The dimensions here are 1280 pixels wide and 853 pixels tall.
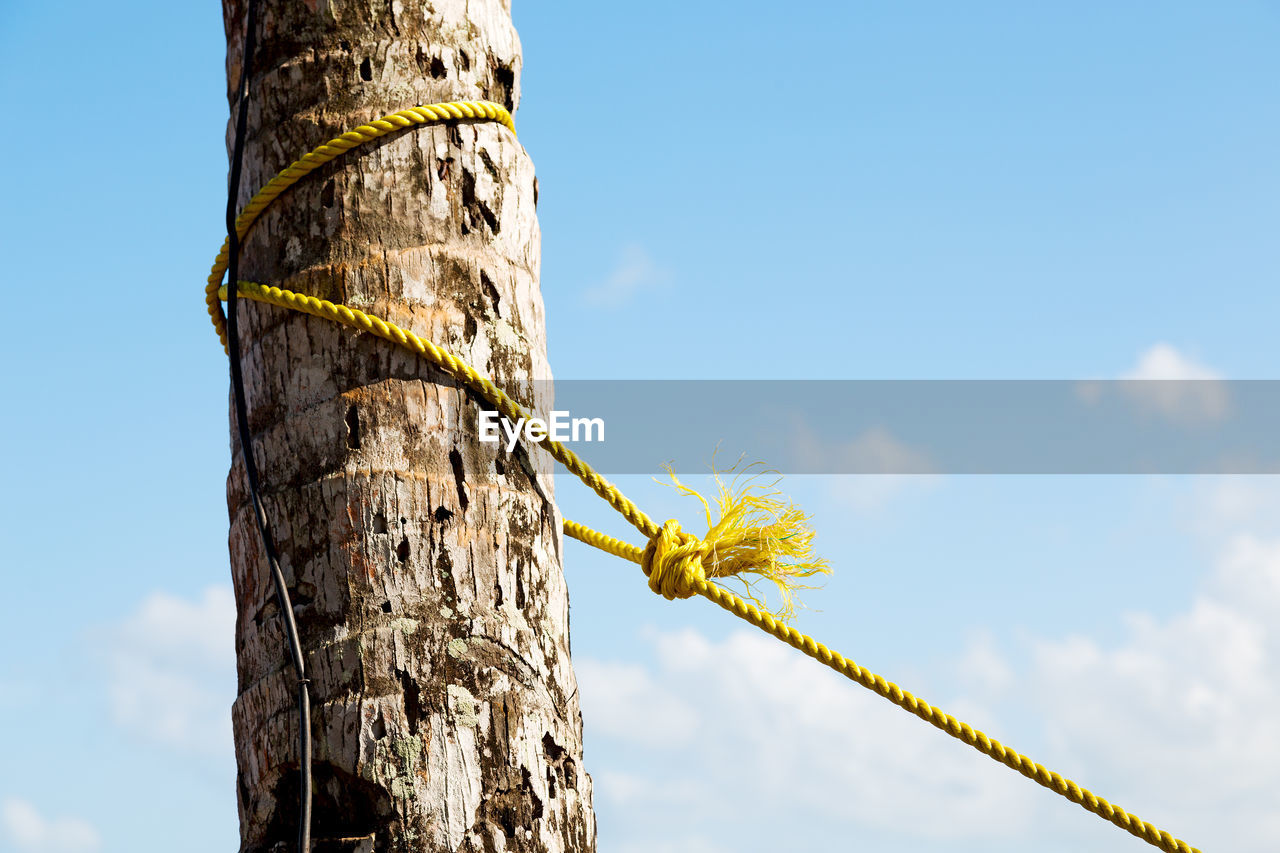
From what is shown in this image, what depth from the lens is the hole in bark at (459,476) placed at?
88.5 inches

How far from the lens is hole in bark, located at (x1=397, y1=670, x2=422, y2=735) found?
2070mm

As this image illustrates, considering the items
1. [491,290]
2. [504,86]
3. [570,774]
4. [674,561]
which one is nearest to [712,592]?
[674,561]

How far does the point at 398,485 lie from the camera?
2.19m

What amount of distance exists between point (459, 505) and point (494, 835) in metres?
0.65

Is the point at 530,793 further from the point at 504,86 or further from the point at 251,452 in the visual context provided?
the point at 504,86

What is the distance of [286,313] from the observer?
2348mm

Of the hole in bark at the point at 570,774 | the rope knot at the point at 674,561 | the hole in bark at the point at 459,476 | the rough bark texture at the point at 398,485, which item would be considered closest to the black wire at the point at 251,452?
the rough bark texture at the point at 398,485

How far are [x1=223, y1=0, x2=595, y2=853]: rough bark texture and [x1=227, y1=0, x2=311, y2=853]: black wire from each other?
26 mm

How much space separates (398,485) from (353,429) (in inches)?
6.0

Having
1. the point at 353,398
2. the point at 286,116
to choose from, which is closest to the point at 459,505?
the point at 353,398

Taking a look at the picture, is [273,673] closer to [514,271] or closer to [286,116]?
[514,271]

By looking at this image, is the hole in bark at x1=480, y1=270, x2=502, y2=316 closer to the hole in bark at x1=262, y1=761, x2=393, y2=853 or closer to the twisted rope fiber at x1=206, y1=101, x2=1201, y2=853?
the twisted rope fiber at x1=206, y1=101, x2=1201, y2=853

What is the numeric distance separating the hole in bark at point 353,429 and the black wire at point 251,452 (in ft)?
0.84

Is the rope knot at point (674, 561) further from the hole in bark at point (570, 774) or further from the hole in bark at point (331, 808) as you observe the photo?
the hole in bark at point (331, 808)
